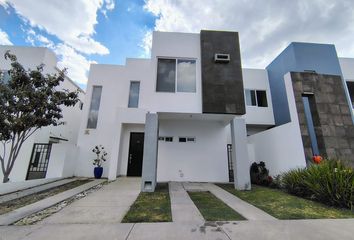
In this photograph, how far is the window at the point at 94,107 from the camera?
10.2m

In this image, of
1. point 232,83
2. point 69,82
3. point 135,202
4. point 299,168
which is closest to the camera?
point 135,202

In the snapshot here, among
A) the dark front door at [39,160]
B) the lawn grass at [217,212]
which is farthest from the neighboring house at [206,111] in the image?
the lawn grass at [217,212]

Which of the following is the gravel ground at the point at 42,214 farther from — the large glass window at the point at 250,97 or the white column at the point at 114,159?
the large glass window at the point at 250,97

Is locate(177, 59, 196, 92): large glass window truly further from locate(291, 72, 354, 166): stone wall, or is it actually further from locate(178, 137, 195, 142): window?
locate(291, 72, 354, 166): stone wall

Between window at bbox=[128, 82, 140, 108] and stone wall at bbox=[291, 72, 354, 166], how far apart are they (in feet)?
26.9

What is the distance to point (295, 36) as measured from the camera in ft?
31.6

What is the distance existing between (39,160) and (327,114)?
13.8 metres

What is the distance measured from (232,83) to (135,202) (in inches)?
238

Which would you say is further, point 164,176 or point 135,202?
point 164,176

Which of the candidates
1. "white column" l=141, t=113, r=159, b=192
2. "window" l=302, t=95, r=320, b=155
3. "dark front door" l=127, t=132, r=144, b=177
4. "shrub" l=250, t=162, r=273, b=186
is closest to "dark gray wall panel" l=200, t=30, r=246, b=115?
"white column" l=141, t=113, r=159, b=192

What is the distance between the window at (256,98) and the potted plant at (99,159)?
33.0ft

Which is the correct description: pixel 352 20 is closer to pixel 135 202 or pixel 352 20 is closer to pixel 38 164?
pixel 135 202

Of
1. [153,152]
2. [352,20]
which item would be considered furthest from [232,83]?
[352,20]

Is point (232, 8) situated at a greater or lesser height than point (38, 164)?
greater
